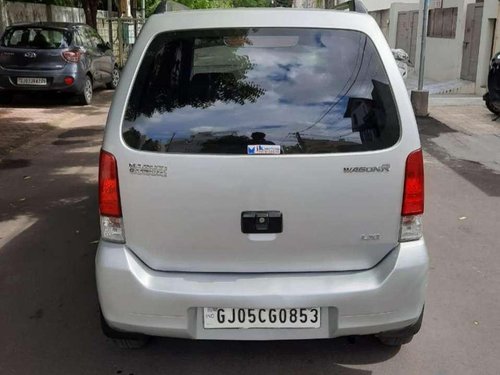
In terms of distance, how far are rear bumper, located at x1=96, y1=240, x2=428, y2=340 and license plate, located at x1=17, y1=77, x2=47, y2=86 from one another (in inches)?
402

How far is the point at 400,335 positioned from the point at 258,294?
85 centimetres

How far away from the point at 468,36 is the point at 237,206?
14261 mm

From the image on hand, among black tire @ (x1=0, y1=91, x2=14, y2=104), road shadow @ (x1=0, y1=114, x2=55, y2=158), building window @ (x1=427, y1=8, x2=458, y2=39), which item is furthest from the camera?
building window @ (x1=427, y1=8, x2=458, y2=39)

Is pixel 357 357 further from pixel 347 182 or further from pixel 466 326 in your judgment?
pixel 347 182

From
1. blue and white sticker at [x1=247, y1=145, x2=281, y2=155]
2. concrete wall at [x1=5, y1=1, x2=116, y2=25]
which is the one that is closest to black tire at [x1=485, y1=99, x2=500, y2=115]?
blue and white sticker at [x1=247, y1=145, x2=281, y2=155]

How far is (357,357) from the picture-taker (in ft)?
10.5

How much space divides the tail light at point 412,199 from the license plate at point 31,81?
10729 mm

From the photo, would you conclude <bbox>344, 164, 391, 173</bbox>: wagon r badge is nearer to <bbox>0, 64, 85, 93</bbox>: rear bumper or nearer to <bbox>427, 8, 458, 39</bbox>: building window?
<bbox>0, 64, 85, 93</bbox>: rear bumper

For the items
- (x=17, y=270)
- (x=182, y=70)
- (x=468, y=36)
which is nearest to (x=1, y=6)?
(x=468, y=36)

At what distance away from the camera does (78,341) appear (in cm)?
338

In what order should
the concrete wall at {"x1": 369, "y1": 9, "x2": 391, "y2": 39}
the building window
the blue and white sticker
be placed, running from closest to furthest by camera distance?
the blue and white sticker, the building window, the concrete wall at {"x1": 369, "y1": 9, "x2": 391, "y2": 39}

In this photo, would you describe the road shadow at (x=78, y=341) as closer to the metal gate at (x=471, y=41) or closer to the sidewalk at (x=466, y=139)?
the sidewalk at (x=466, y=139)

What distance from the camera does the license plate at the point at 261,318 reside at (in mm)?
2736

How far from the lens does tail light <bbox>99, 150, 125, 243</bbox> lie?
9.07ft
